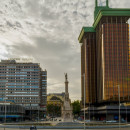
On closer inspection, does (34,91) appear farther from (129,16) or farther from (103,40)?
(129,16)

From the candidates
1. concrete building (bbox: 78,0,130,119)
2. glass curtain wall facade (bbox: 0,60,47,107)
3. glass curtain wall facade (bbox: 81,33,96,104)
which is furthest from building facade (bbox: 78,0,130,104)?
glass curtain wall facade (bbox: 0,60,47,107)

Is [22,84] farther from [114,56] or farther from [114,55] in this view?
[114,55]

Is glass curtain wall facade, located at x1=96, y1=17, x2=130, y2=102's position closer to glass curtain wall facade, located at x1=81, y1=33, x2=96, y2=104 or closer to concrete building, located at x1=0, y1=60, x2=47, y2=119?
glass curtain wall facade, located at x1=81, y1=33, x2=96, y2=104

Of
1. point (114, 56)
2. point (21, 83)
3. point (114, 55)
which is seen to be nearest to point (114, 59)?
point (114, 56)

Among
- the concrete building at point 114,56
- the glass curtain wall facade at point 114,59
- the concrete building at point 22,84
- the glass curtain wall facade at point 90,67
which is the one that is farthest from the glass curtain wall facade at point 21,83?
the glass curtain wall facade at point 114,59

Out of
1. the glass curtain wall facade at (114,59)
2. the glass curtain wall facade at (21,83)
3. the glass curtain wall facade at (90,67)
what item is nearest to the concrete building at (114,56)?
the glass curtain wall facade at (114,59)

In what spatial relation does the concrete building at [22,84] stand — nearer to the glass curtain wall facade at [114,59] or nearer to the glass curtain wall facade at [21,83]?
the glass curtain wall facade at [21,83]

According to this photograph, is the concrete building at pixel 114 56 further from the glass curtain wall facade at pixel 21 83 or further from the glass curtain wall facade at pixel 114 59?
the glass curtain wall facade at pixel 21 83

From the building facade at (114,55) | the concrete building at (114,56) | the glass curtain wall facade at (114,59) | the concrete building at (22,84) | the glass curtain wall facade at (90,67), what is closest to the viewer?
the concrete building at (114,56)

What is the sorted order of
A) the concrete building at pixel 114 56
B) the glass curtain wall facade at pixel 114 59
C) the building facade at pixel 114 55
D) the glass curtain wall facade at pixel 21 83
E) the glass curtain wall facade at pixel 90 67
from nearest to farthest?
the concrete building at pixel 114 56 → the building facade at pixel 114 55 → the glass curtain wall facade at pixel 114 59 → the glass curtain wall facade at pixel 90 67 → the glass curtain wall facade at pixel 21 83

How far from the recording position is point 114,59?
161 meters

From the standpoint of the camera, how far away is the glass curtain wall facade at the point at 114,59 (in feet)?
521

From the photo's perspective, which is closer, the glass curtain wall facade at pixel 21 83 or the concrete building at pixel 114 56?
the concrete building at pixel 114 56

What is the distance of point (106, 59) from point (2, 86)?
83549mm
